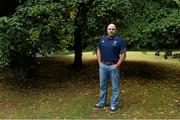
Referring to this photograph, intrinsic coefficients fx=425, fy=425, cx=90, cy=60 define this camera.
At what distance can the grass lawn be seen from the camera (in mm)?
10016

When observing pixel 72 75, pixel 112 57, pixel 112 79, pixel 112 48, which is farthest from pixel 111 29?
pixel 72 75

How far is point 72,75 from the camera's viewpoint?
13.8m

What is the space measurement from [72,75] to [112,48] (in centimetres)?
426

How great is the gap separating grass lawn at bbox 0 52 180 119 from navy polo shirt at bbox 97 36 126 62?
127cm

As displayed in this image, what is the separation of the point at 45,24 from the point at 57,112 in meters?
2.41

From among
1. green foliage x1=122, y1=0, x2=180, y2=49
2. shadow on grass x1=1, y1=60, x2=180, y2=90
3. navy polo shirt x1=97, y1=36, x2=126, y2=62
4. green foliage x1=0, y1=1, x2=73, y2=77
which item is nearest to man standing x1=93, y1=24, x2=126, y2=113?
navy polo shirt x1=97, y1=36, x2=126, y2=62

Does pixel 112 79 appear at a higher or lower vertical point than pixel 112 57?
lower

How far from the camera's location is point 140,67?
15.9m

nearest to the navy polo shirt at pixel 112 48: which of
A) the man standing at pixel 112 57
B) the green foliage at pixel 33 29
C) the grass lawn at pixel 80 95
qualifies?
the man standing at pixel 112 57

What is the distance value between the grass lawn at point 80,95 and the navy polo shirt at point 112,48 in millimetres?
1274

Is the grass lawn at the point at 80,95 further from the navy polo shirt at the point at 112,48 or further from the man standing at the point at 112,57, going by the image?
the navy polo shirt at the point at 112,48

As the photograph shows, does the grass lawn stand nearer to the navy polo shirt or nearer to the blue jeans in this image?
the blue jeans

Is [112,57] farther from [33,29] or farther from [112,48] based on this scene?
[33,29]

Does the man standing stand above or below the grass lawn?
above
